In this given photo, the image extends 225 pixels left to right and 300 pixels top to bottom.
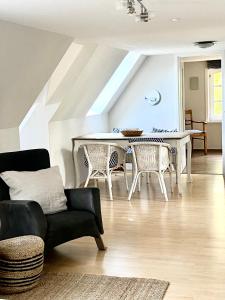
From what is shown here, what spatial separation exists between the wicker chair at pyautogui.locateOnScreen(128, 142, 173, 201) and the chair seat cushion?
230 centimetres

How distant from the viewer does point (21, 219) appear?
12.3 feet

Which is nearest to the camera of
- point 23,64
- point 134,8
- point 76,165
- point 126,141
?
point 134,8

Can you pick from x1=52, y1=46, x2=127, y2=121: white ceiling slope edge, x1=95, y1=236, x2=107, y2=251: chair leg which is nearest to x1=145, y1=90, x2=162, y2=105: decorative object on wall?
x1=52, y1=46, x2=127, y2=121: white ceiling slope edge

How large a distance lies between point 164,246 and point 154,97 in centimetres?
476

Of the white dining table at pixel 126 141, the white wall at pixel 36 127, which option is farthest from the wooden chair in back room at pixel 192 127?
the white wall at pixel 36 127

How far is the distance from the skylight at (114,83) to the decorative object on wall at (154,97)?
0.60 meters

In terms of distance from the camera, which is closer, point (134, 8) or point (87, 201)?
point (134, 8)

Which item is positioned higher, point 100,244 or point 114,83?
point 114,83

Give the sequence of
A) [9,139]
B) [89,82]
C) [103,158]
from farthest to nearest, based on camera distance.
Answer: [89,82], [103,158], [9,139]

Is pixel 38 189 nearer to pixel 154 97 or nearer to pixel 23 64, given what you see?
pixel 23 64

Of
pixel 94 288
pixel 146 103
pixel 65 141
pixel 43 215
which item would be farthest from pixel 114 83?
pixel 94 288

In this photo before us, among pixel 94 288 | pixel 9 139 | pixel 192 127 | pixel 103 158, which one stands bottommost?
pixel 94 288

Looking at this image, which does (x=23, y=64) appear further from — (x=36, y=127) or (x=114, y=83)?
(x=114, y=83)

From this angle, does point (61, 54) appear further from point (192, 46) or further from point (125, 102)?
point (125, 102)
